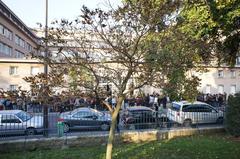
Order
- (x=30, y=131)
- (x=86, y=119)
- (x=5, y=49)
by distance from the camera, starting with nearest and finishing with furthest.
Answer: (x=30, y=131) → (x=86, y=119) → (x=5, y=49)

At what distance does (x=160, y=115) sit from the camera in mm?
15078

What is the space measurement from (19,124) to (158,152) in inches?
232

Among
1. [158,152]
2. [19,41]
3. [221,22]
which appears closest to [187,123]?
[221,22]

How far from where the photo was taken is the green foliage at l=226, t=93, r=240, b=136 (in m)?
14.4

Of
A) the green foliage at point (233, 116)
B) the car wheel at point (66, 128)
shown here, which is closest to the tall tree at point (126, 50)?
the car wheel at point (66, 128)

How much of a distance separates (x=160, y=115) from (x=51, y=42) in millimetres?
8836

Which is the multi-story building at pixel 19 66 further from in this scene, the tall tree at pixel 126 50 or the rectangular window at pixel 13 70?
the tall tree at pixel 126 50

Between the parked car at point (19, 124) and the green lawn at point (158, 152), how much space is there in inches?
61.5

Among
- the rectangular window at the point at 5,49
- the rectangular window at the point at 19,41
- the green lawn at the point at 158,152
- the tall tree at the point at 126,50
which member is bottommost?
the green lawn at the point at 158,152

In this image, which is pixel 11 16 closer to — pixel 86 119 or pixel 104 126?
pixel 86 119

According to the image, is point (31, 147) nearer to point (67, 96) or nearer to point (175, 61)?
point (67, 96)

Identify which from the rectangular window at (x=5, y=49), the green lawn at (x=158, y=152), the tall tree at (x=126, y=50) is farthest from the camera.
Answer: the rectangular window at (x=5, y=49)

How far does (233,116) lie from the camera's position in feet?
47.9

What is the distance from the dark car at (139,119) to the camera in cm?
1459
